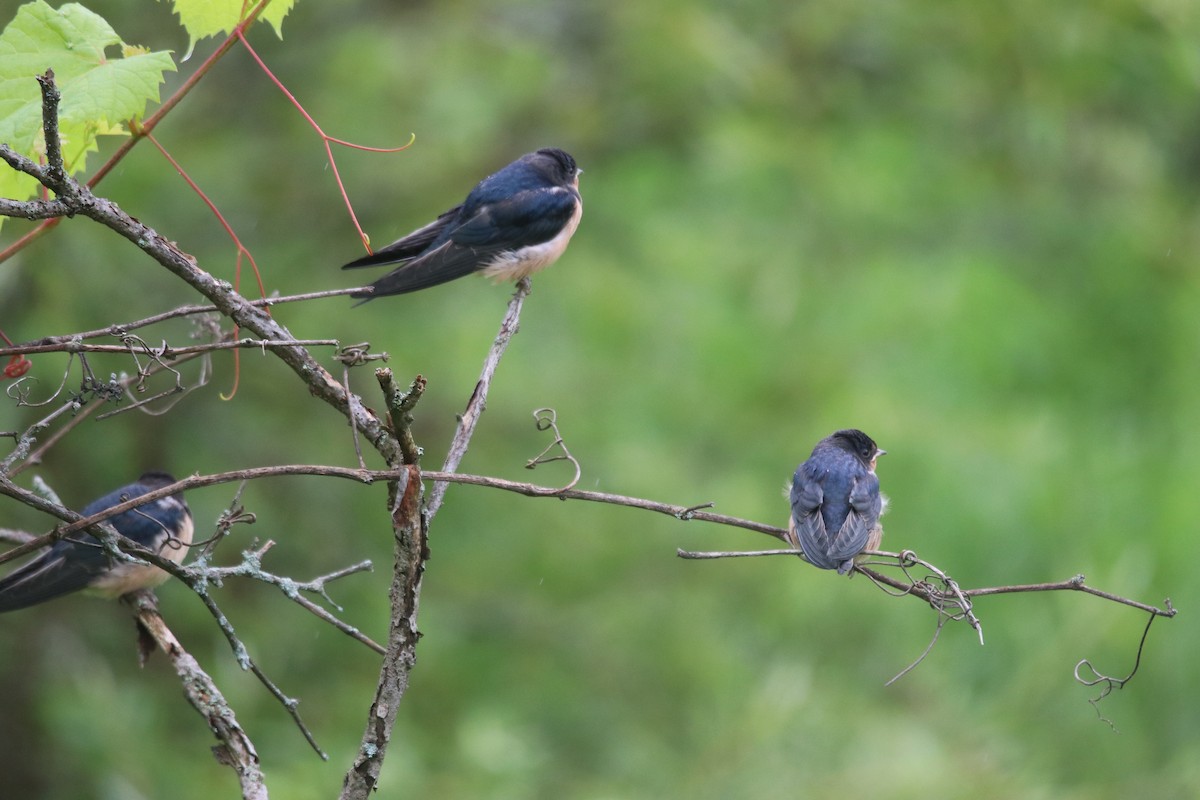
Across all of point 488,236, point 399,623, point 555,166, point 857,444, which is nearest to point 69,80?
point 399,623

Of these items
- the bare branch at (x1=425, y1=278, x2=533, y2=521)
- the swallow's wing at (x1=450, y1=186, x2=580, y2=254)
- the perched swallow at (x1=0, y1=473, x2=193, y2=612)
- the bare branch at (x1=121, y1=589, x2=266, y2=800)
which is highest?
the swallow's wing at (x1=450, y1=186, x2=580, y2=254)

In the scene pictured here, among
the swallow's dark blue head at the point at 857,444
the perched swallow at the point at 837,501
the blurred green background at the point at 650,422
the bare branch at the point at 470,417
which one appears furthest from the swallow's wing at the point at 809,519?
the blurred green background at the point at 650,422

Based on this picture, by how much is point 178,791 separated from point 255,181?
8.90ft

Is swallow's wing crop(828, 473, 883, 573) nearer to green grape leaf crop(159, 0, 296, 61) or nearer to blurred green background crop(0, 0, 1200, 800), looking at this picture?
blurred green background crop(0, 0, 1200, 800)

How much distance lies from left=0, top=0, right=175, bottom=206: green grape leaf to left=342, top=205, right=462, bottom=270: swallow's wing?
1.22 m

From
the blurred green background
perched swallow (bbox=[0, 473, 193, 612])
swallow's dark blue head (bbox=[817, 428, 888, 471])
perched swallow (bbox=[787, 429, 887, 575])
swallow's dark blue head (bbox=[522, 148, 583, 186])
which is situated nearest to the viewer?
perched swallow (bbox=[787, 429, 887, 575])

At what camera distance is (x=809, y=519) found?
3.39 m

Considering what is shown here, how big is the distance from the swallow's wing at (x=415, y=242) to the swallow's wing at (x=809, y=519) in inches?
48.7

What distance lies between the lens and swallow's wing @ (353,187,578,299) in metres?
3.21

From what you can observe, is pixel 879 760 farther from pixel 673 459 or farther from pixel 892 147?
pixel 892 147

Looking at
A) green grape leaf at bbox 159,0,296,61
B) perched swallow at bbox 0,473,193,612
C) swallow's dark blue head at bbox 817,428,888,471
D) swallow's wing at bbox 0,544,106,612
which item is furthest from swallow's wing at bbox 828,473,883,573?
swallow's wing at bbox 0,544,106,612

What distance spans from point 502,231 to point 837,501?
1.32m

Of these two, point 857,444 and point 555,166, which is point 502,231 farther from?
point 857,444

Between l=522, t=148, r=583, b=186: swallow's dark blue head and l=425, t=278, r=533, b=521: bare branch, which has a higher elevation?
l=522, t=148, r=583, b=186: swallow's dark blue head
